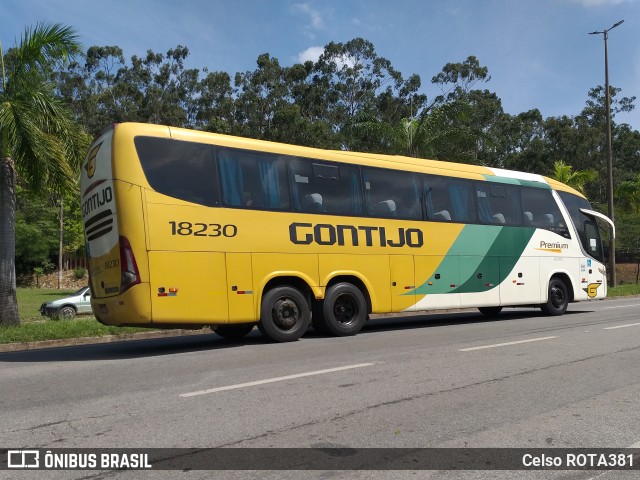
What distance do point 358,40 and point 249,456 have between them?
54.2 m

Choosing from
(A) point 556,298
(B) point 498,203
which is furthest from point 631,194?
(B) point 498,203

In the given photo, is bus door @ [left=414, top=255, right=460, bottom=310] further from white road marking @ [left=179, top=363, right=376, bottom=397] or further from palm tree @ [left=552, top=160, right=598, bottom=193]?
palm tree @ [left=552, top=160, right=598, bottom=193]

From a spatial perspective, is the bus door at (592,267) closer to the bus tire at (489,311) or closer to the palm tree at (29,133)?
the bus tire at (489,311)

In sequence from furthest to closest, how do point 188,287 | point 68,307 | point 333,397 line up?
point 68,307, point 188,287, point 333,397

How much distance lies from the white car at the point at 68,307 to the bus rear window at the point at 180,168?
41.5 feet

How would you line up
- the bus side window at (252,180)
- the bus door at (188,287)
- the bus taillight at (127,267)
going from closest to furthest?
the bus taillight at (127,267) → the bus door at (188,287) → the bus side window at (252,180)

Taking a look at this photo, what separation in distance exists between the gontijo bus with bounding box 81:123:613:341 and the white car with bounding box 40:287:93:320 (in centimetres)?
1149

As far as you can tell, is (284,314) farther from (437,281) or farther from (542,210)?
(542,210)

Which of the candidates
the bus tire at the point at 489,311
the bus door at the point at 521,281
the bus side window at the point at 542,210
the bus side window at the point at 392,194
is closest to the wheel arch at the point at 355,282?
the bus side window at the point at 392,194

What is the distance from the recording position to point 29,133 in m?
13.3

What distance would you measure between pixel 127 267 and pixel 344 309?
4364 mm

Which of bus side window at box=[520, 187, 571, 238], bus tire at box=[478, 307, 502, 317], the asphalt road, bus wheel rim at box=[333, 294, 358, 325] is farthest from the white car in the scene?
bus side window at box=[520, 187, 571, 238]

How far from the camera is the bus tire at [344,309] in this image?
11.1 m

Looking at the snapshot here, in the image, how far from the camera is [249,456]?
4.28 metres
